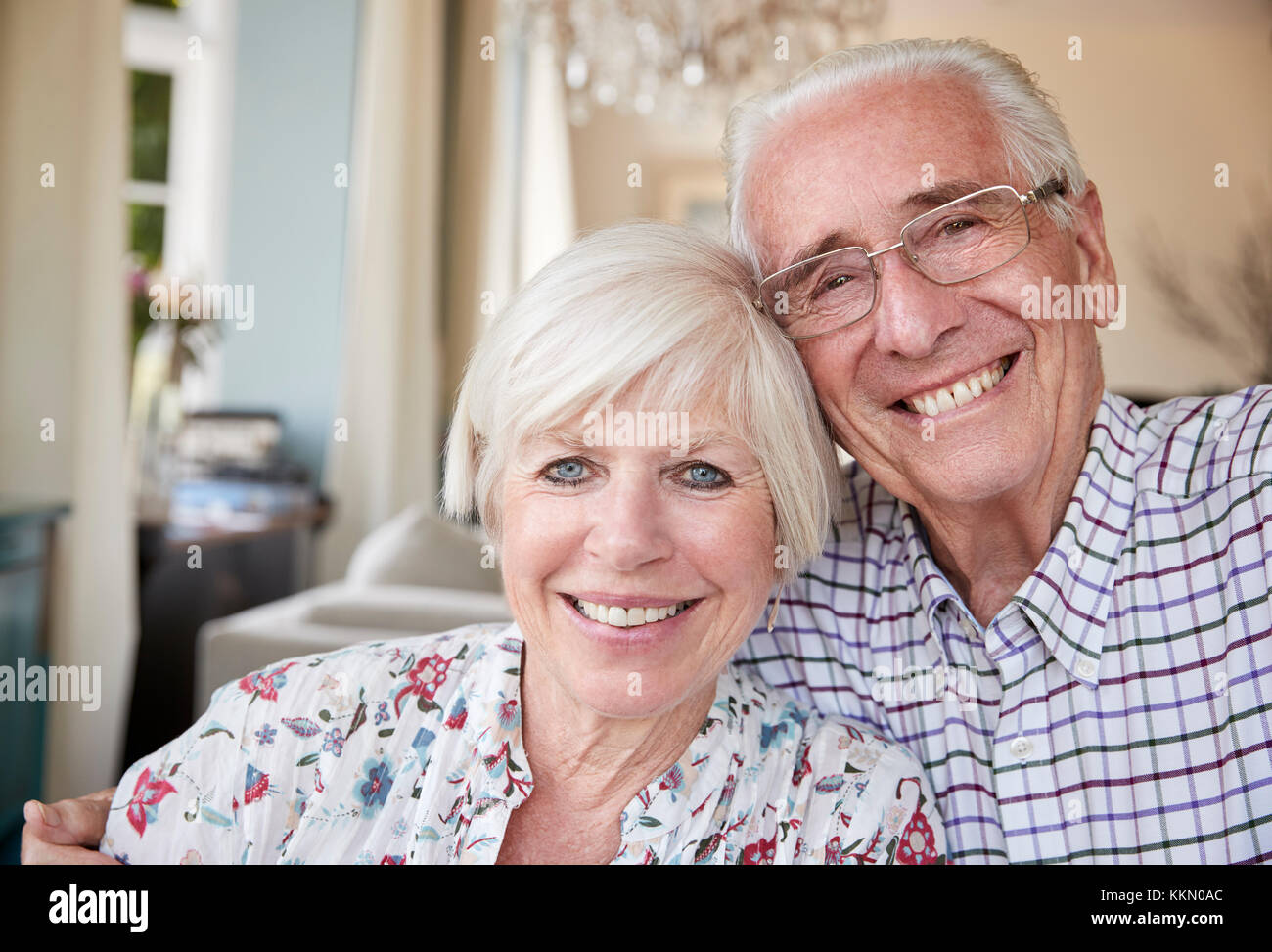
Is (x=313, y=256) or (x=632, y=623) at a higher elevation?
(x=313, y=256)

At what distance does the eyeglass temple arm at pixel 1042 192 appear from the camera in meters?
1.01

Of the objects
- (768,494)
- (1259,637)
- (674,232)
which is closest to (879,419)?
(768,494)

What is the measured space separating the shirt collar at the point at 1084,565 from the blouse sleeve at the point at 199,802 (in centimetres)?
71

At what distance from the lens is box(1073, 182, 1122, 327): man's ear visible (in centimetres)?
108

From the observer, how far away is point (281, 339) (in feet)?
13.1

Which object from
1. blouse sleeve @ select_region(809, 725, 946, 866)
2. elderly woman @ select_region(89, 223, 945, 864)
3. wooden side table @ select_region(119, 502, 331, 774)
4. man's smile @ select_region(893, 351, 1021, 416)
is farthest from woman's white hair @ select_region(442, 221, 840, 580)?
wooden side table @ select_region(119, 502, 331, 774)

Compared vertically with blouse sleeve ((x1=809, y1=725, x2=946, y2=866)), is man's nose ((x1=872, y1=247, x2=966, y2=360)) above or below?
above

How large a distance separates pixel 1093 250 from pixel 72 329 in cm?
211

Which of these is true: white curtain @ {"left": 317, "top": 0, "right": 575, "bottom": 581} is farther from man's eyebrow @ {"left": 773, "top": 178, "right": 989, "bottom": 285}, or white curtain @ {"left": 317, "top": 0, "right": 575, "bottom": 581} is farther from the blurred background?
man's eyebrow @ {"left": 773, "top": 178, "right": 989, "bottom": 285}

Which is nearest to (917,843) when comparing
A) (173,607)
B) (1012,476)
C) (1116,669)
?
(1116,669)

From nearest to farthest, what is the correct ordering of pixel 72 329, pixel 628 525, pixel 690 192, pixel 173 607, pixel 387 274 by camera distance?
pixel 628 525 < pixel 72 329 < pixel 173 607 < pixel 387 274 < pixel 690 192

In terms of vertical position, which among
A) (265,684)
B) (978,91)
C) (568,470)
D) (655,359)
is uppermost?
(978,91)

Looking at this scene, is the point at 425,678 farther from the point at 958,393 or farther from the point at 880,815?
the point at 958,393

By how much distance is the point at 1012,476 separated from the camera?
99cm
